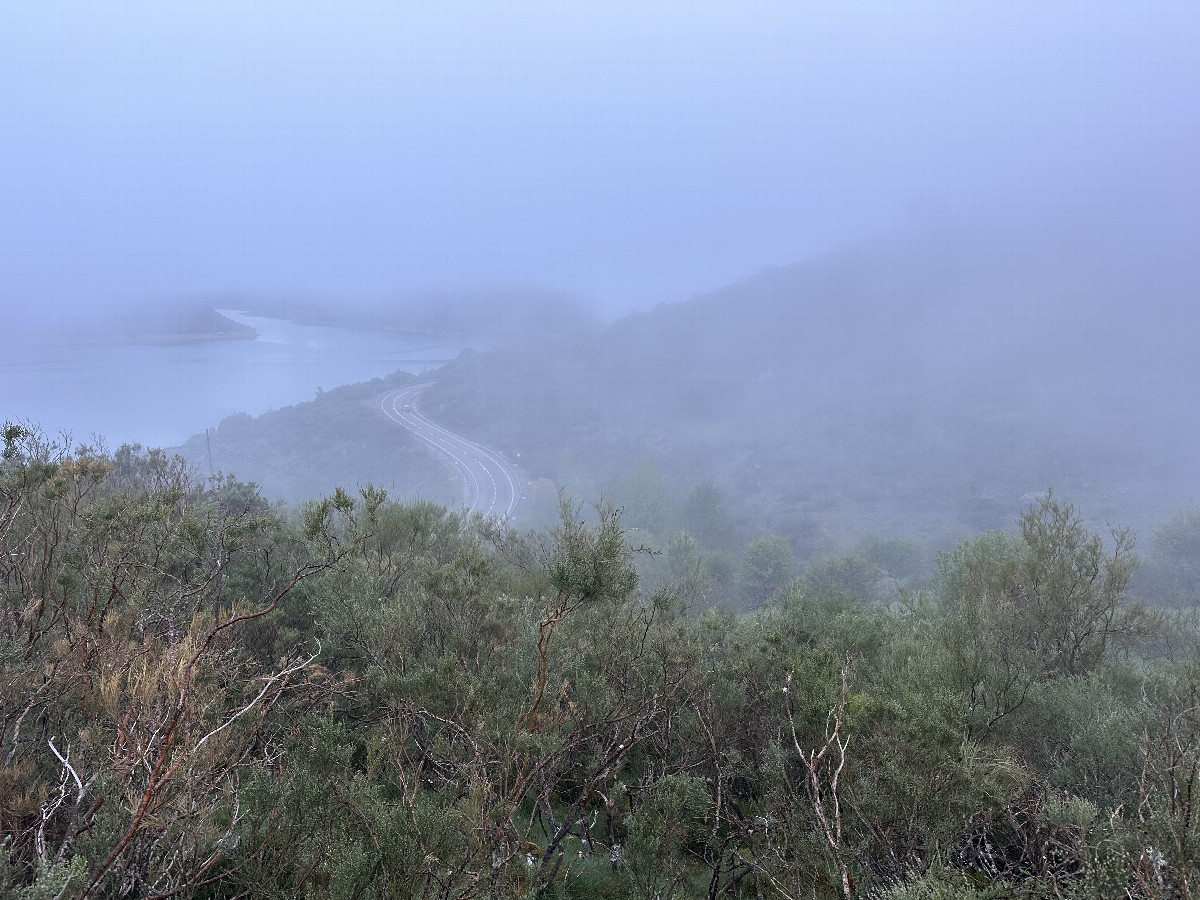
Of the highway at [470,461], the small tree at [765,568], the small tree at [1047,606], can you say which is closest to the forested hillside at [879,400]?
the highway at [470,461]

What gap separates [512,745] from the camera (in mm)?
3578

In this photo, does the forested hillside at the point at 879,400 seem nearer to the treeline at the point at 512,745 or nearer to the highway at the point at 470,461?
the highway at the point at 470,461

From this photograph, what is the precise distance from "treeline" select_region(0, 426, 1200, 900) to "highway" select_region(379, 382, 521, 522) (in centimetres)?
4338

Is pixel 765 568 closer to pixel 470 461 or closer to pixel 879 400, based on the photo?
pixel 470 461

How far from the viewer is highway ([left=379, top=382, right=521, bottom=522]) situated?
60.1 meters

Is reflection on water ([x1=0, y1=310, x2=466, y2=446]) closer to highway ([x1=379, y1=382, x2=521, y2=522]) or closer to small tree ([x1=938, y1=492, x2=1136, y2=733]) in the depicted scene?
highway ([x1=379, y1=382, x2=521, y2=522])

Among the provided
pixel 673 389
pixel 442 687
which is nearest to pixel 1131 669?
pixel 442 687

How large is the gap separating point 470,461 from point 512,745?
2787 inches

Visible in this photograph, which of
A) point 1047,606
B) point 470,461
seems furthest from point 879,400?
point 1047,606

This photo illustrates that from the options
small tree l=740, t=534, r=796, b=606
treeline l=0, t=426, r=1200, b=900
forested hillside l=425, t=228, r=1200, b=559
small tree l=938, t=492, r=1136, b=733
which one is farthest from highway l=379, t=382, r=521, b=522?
treeline l=0, t=426, r=1200, b=900

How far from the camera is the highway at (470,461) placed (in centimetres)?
6009

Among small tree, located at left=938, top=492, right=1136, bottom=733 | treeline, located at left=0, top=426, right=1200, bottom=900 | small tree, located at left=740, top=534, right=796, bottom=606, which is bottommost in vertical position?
small tree, located at left=740, top=534, right=796, bottom=606

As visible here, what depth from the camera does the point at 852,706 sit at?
4051 mm

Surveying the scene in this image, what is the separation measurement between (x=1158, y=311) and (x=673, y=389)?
104695 mm
